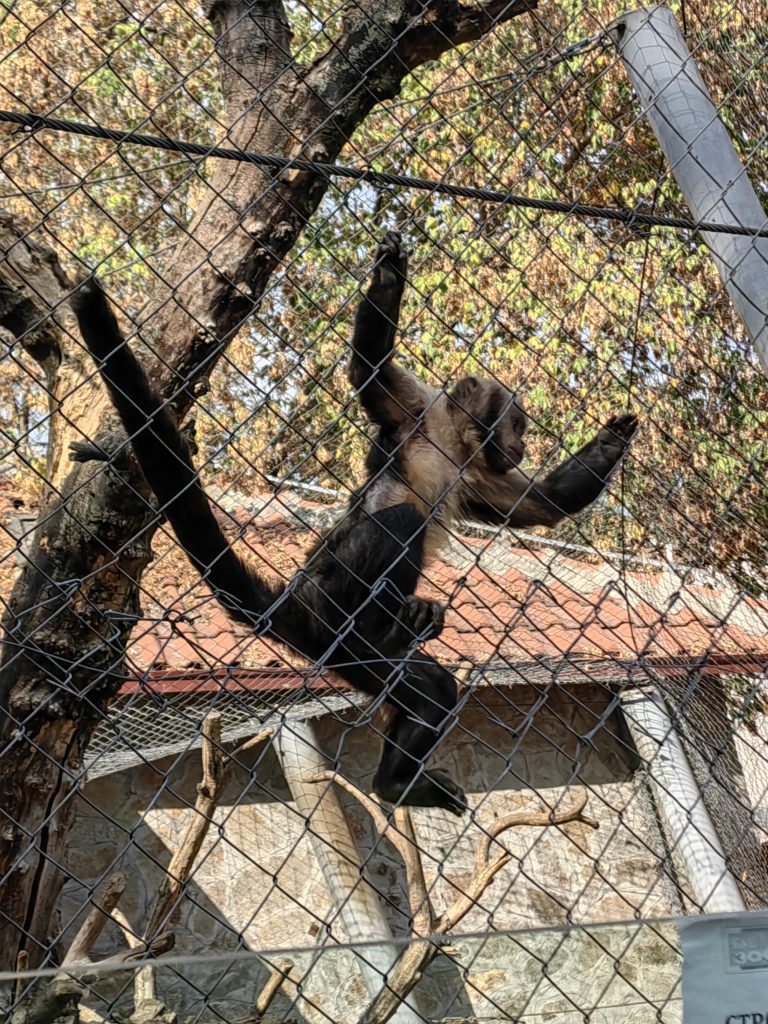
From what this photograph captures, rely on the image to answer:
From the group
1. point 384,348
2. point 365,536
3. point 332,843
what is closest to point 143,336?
point 384,348

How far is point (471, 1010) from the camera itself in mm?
6500

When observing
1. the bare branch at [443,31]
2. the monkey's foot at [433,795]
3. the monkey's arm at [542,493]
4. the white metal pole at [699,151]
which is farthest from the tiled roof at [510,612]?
the bare branch at [443,31]

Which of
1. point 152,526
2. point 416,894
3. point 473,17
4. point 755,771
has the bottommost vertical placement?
point 416,894

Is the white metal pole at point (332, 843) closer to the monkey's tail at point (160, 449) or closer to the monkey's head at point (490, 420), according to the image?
the monkey's head at point (490, 420)

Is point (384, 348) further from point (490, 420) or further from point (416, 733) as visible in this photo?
point (416, 733)

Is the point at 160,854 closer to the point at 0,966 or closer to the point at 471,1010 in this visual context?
the point at 471,1010

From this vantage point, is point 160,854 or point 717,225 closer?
point 717,225

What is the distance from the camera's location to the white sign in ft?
4.77

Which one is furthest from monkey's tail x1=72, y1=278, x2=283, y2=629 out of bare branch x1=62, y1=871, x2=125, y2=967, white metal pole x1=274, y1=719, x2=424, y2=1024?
white metal pole x1=274, y1=719, x2=424, y2=1024

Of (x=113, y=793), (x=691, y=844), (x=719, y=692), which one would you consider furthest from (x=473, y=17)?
(x=113, y=793)

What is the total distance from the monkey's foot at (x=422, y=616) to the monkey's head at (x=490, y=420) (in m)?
1.13

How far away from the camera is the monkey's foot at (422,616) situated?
2926 millimetres

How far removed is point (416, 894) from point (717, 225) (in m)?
2.94

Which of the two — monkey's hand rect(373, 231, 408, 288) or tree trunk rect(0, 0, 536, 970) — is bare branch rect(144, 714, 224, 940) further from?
monkey's hand rect(373, 231, 408, 288)
